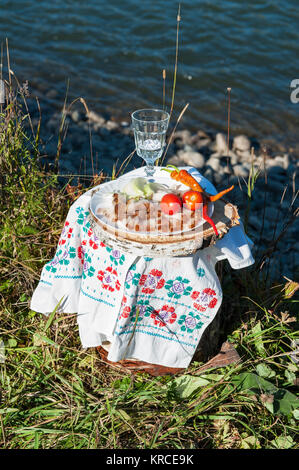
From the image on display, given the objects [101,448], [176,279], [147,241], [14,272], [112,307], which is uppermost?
[147,241]

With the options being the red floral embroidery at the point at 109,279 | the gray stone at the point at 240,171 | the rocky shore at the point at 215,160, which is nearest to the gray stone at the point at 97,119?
the rocky shore at the point at 215,160

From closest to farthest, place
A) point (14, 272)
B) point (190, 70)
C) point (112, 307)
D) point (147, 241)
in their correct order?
point (147, 241), point (112, 307), point (14, 272), point (190, 70)

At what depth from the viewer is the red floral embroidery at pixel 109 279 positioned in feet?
8.31

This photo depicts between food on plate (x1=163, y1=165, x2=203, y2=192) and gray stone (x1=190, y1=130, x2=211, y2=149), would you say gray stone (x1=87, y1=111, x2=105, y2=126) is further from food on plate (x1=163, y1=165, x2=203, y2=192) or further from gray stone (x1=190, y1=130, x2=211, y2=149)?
food on plate (x1=163, y1=165, x2=203, y2=192)

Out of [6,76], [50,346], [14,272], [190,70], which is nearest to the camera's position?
[50,346]

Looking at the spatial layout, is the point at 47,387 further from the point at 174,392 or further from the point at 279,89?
the point at 279,89

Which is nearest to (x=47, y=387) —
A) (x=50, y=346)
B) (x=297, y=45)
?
(x=50, y=346)

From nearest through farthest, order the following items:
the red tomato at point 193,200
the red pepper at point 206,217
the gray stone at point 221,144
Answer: the red pepper at point 206,217
the red tomato at point 193,200
the gray stone at point 221,144

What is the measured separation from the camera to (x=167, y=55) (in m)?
8.34

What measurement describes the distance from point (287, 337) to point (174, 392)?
0.82 meters

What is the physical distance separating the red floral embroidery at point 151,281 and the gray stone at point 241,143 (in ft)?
13.6

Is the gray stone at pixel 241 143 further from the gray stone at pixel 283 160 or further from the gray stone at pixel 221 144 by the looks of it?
the gray stone at pixel 283 160

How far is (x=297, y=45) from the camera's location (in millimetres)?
8391

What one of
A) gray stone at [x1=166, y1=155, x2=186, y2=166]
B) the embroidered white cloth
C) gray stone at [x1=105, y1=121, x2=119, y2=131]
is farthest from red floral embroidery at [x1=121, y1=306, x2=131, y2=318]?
gray stone at [x1=105, y1=121, x2=119, y2=131]
